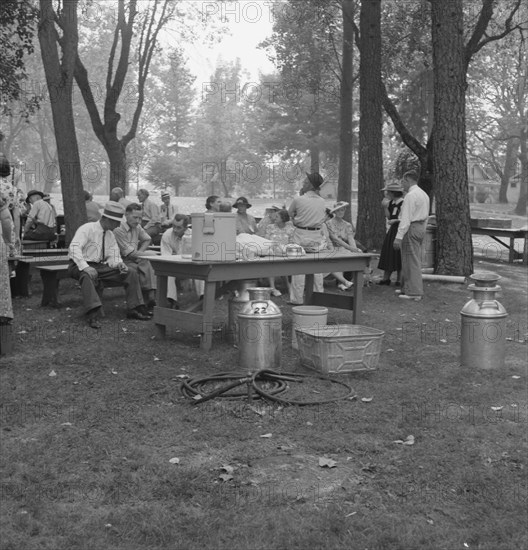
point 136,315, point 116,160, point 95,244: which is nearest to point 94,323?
point 136,315

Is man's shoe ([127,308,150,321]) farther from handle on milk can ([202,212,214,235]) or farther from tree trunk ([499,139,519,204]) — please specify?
tree trunk ([499,139,519,204])

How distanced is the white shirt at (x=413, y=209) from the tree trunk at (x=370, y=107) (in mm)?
5021

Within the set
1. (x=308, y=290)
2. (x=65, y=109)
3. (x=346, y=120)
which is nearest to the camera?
(x=308, y=290)

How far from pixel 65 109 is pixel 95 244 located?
4232 millimetres

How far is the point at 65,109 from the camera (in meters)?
13.5

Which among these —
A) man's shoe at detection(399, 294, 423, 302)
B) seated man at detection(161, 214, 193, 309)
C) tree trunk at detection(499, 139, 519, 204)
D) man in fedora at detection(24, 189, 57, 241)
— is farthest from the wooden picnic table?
tree trunk at detection(499, 139, 519, 204)

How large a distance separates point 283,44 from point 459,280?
17404 mm

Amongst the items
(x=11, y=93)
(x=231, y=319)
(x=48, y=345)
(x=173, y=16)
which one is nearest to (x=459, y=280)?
(x=231, y=319)

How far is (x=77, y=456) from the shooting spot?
5.20 metres

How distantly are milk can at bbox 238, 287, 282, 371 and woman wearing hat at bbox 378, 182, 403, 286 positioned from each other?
636cm

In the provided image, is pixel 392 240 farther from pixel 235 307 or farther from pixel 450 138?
pixel 235 307

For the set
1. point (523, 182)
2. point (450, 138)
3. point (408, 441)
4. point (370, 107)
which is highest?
point (370, 107)

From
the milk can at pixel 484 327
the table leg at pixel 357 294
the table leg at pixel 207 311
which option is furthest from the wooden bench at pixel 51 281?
the milk can at pixel 484 327

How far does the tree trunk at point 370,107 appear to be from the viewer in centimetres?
1708
